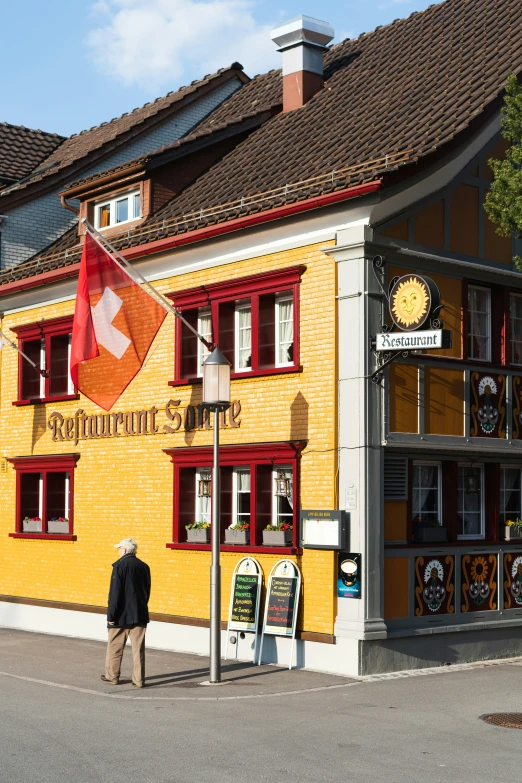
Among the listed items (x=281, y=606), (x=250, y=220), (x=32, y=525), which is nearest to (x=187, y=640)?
(x=281, y=606)

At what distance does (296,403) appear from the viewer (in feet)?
56.1

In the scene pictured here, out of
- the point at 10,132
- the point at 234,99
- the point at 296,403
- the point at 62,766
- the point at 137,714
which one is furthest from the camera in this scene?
the point at 10,132

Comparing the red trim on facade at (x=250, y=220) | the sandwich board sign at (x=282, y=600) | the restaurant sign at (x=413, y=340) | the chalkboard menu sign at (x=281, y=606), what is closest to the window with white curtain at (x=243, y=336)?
the red trim on facade at (x=250, y=220)

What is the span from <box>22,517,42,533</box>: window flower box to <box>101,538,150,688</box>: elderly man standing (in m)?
8.15

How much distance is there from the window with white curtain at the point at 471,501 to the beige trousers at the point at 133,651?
17.8 ft

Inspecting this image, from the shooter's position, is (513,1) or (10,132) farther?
(10,132)

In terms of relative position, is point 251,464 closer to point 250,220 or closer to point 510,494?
point 250,220

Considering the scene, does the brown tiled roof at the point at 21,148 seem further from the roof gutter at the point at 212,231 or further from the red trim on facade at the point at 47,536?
the red trim on facade at the point at 47,536

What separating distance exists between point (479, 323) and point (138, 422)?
5.92 m

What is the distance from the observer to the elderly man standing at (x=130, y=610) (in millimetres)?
14484

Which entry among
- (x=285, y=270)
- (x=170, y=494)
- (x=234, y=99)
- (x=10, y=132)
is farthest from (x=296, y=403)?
(x=10, y=132)

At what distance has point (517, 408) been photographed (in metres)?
18.1

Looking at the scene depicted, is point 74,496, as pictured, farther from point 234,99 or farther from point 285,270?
point 234,99

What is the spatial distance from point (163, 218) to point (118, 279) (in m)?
2.82
